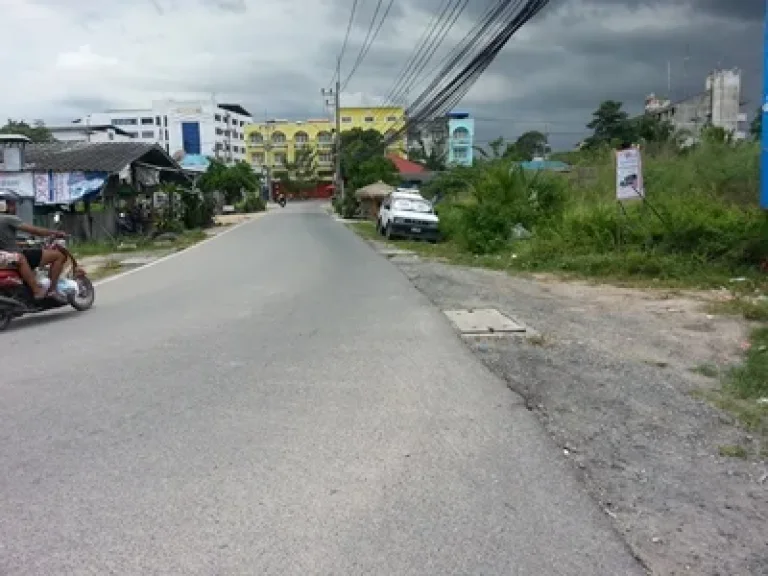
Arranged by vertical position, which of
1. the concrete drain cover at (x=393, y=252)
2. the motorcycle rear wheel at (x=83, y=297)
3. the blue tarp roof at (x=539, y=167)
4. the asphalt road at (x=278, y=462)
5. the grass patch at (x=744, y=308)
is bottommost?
the concrete drain cover at (x=393, y=252)

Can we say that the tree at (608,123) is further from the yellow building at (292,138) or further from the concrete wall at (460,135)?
the yellow building at (292,138)

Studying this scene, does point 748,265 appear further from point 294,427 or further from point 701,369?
point 294,427

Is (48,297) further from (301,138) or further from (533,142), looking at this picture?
(301,138)

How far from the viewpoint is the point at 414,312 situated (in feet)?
33.6

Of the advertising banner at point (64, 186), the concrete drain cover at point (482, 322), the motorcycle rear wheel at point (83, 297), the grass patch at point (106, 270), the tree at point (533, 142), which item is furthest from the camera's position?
the tree at point (533, 142)

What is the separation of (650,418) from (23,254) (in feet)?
27.1

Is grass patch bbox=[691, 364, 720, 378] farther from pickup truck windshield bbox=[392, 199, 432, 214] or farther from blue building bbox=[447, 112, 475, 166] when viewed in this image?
blue building bbox=[447, 112, 475, 166]

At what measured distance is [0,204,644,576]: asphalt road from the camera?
11.2 ft

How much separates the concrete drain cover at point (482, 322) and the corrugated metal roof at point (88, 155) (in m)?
19.2

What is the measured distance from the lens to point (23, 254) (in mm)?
9766

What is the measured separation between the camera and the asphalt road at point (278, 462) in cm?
341

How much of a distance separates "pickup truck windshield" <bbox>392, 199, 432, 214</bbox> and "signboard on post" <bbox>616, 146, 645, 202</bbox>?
500 inches

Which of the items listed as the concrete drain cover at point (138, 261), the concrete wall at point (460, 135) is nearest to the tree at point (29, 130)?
the concrete wall at point (460, 135)

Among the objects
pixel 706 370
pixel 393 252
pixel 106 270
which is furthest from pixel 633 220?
pixel 106 270
